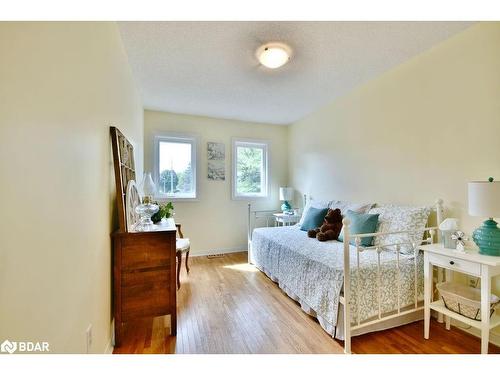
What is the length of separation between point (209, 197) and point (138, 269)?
247cm

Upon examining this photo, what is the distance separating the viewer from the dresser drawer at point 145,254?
5.53ft

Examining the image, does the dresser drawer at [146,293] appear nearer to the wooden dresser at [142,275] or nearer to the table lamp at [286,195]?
the wooden dresser at [142,275]

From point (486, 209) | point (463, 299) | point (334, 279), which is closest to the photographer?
point (486, 209)

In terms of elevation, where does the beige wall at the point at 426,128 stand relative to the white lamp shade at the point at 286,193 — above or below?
above

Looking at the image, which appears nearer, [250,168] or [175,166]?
[175,166]

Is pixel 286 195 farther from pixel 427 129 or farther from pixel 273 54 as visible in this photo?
pixel 273 54

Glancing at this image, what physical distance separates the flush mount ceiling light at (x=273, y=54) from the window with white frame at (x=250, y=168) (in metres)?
2.19

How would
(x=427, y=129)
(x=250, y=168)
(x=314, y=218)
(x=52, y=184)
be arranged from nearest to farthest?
1. (x=52, y=184)
2. (x=427, y=129)
3. (x=314, y=218)
4. (x=250, y=168)

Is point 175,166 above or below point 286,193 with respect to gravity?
above

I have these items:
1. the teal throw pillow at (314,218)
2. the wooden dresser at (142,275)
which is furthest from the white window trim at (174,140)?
the wooden dresser at (142,275)

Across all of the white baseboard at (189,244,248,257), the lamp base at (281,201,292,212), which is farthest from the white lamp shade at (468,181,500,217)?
the white baseboard at (189,244,248,257)

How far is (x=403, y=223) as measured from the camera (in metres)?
2.18

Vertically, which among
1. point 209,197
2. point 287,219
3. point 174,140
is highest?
point 174,140


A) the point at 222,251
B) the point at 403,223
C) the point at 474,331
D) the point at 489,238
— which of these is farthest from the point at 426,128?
the point at 222,251
